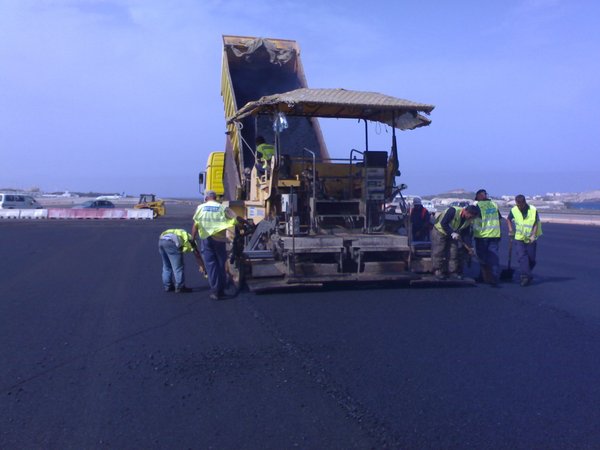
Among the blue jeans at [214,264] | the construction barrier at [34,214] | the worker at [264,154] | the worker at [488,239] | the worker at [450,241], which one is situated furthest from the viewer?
the construction barrier at [34,214]

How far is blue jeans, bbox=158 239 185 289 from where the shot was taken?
912 centimetres

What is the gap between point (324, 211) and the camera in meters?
10.1

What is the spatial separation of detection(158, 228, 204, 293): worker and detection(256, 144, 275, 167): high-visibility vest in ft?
6.89

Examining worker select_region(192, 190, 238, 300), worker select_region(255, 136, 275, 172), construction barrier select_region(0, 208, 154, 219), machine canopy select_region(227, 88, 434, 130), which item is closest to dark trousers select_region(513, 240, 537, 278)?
machine canopy select_region(227, 88, 434, 130)

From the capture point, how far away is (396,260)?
32.7 feet

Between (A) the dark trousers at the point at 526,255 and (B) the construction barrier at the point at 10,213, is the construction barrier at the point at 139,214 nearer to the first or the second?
(B) the construction barrier at the point at 10,213

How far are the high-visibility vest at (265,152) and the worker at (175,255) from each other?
210 cm

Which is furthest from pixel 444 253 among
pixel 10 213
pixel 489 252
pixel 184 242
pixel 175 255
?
pixel 10 213

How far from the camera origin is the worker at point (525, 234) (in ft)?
31.9

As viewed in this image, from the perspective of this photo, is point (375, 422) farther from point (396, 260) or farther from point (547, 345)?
point (396, 260)

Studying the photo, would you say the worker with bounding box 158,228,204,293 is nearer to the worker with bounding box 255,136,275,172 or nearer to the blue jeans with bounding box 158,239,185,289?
the blue jeans with bounding box 158,239,185,289

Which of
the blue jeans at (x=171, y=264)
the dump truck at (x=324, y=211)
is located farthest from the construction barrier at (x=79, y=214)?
the blue jeans at (x=171, y=264)

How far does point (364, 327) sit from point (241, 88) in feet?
27.3

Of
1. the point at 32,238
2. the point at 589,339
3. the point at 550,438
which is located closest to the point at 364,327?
the point at 589,339
